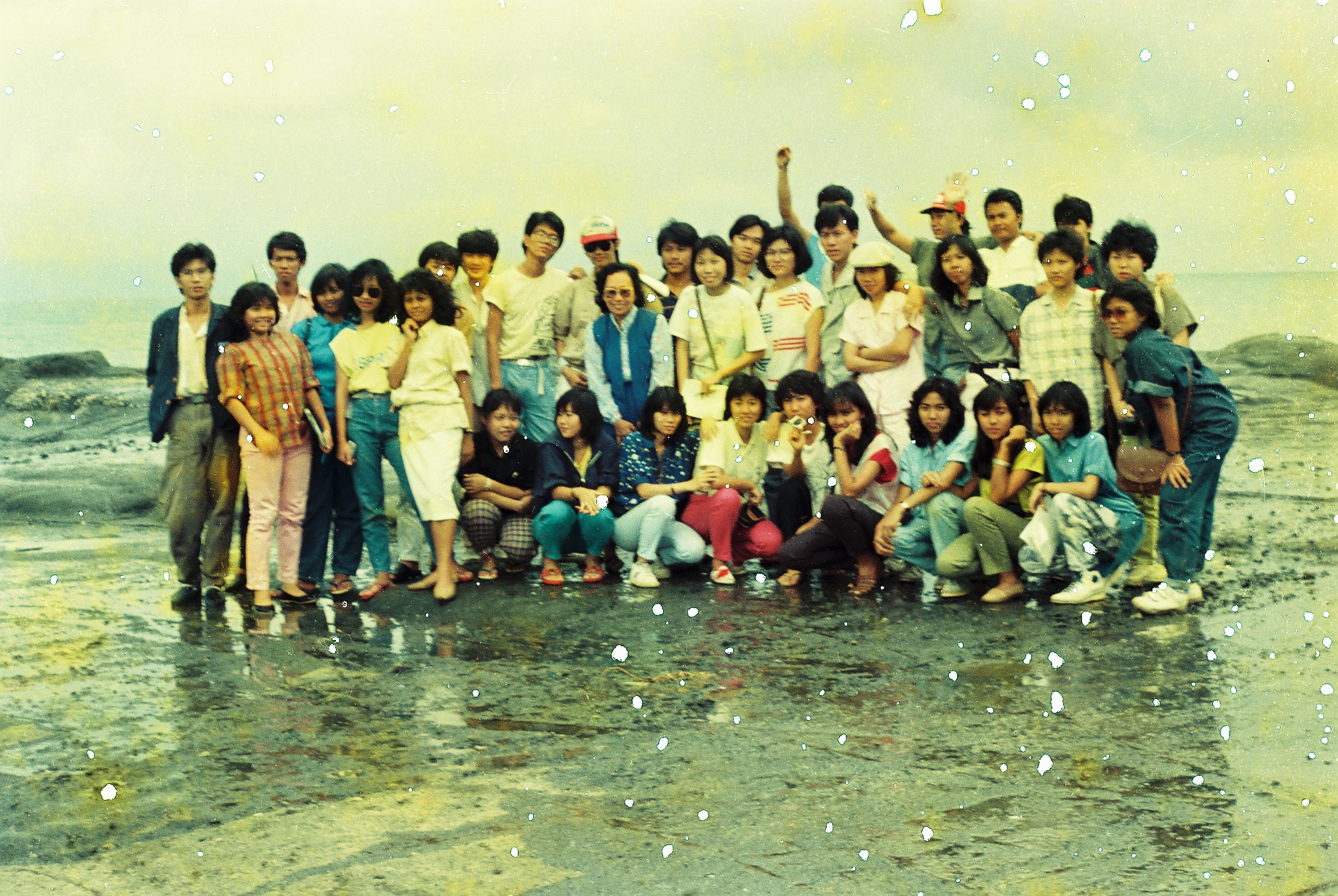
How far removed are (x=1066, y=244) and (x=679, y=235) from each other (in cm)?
207

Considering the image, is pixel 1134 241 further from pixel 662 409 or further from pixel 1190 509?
pixel 662 409

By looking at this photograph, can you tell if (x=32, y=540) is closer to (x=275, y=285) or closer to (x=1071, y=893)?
(x=275, y=285)

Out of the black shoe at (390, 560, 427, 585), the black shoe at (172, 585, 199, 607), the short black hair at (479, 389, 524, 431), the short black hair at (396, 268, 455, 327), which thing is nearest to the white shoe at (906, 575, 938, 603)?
the short black hair at (479, 389, 524, 431)

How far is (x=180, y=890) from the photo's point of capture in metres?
3.24

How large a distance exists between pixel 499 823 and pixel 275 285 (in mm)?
4112

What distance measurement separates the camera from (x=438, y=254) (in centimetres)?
709

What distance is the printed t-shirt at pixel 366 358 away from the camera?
6.62 meters

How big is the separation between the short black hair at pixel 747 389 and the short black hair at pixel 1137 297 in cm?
168

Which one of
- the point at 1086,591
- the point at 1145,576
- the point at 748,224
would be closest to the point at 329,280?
the point at 748,224

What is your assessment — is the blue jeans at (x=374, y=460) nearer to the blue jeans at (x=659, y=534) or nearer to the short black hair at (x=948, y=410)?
the blue jeans at (x=659, y=534)

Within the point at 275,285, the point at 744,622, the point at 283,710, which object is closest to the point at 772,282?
the point at 744,622

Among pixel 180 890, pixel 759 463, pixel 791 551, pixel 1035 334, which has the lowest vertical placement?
pixel 180 890

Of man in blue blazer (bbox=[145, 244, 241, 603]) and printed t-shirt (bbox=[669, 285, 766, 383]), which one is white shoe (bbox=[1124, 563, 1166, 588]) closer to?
printed t-shirt (bbox=[669, 285, 766, 383])

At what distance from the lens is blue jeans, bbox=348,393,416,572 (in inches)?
261
